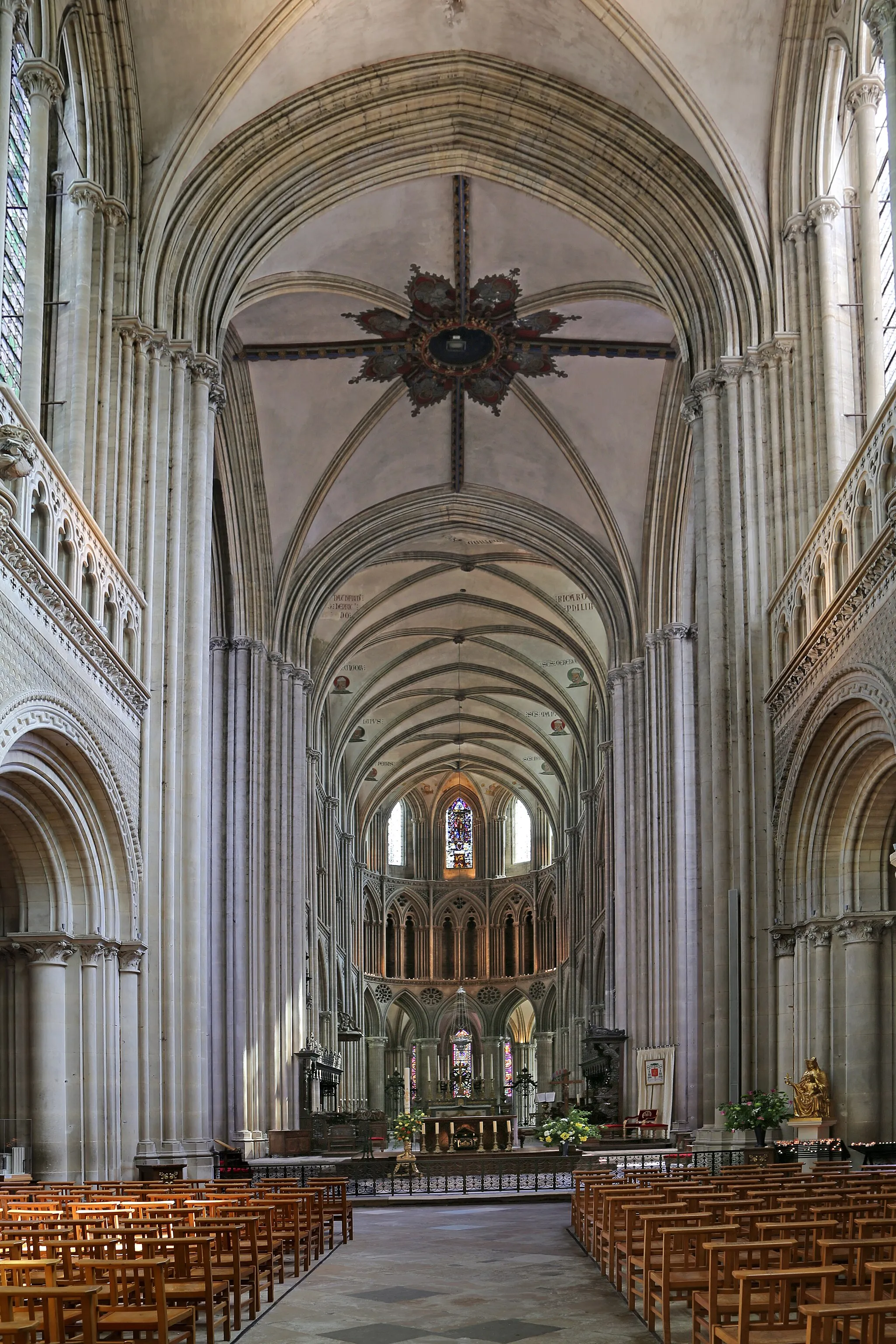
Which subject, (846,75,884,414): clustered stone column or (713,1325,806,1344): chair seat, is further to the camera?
(846,75,884,414): clustered stone column

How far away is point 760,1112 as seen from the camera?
16.2 meters

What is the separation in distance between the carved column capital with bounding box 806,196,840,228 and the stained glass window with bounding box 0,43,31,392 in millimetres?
9483

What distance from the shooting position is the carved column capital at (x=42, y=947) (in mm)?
15305

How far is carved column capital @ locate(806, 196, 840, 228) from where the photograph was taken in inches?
729

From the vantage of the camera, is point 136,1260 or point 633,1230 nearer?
point 136,1260

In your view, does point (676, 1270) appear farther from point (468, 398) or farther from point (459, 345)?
point (468, 398)

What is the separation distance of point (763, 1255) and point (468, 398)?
23.7m

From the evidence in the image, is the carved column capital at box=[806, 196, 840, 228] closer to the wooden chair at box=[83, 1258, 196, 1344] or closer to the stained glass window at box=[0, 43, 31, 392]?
the stained glass window at box=[0, 43, 31, 392]

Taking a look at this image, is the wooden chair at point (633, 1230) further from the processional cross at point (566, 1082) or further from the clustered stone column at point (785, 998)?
the processional cross at point (566, 1082)

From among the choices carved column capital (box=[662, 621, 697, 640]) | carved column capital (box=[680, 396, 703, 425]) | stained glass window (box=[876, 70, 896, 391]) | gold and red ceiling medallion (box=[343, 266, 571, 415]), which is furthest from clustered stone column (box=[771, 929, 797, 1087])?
gold and red ceiling medallion (box=[343, 266, 571, 415])

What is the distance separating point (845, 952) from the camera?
1584 centimetres

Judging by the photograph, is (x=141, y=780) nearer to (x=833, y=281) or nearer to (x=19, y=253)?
(x=19, y=253)

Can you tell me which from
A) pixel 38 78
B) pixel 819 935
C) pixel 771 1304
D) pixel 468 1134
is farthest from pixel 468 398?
pixel 771 1304

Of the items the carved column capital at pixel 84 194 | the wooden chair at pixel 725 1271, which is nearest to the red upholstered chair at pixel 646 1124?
the carved column capital at pixel 84 194
